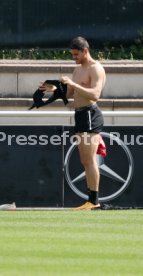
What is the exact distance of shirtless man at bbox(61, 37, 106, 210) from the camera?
1388 centimetres

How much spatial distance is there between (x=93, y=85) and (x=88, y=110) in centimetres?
30

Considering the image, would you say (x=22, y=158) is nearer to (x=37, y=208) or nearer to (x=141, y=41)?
(x=37, y=208)

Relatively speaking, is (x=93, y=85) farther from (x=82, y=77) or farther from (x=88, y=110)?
(x=88, y=110)

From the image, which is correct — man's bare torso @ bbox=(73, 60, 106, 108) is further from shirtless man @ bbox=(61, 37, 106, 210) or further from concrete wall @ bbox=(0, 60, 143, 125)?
concrete wall @ bbox=(0, 60, 143, 125)

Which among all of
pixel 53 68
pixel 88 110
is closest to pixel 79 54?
pixel 88 110

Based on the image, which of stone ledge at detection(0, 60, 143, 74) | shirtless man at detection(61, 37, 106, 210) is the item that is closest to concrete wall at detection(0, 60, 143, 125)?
A: stone ledge at detection(0, 60, 143, 74)

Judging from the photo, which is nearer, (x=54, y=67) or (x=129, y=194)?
(x=129, y=194)
